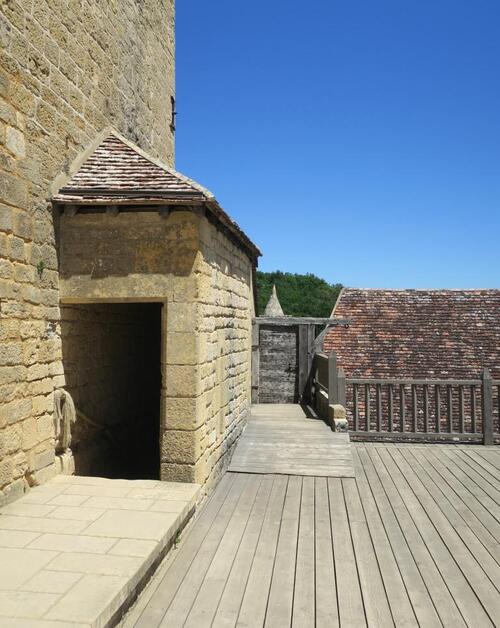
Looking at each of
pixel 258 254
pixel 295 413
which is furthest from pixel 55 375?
pixel 295 413

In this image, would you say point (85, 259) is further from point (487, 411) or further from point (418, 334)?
point (418, 334)

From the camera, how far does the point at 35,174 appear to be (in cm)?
494

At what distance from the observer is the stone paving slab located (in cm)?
282

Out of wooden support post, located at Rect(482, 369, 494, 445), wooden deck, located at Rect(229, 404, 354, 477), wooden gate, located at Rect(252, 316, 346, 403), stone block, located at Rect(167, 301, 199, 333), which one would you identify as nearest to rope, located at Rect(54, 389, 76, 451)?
stone block, located at Rect(167, 301, 199, 333)

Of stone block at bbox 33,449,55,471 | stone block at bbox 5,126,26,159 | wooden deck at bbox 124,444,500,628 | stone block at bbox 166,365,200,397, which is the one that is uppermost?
stone block at bbox 5,126,26,159

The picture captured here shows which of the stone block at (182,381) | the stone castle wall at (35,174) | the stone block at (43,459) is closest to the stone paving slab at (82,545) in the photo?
the stone block at (43,459)

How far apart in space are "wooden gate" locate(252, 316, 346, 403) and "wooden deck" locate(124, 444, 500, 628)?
5816mm

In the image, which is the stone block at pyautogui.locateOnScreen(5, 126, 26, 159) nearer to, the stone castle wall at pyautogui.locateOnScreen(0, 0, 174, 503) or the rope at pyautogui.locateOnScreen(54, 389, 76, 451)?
the stone castle wall at pyautogui.locateOnScreen(0, 0, 174, 503)

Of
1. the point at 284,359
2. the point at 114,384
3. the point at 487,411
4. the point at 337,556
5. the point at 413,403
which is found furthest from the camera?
the point at 284,359

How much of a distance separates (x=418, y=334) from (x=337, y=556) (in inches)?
447

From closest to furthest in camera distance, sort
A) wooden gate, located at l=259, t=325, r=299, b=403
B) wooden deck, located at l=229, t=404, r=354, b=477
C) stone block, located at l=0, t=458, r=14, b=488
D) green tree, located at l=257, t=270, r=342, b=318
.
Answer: stone block, located at l=0, t=458, r=14, b=488
wooden deck, located at l=229, t=404, r=354, b=477
wooden gate, located at l=259, t=325, r=299, b=403
green tree, located at l=257, t=270, r=342, b=318

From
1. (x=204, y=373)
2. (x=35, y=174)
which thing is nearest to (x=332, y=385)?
(x=204, y=373)

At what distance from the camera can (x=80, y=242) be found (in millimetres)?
5379

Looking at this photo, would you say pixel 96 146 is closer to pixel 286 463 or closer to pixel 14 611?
pixel 286 463
